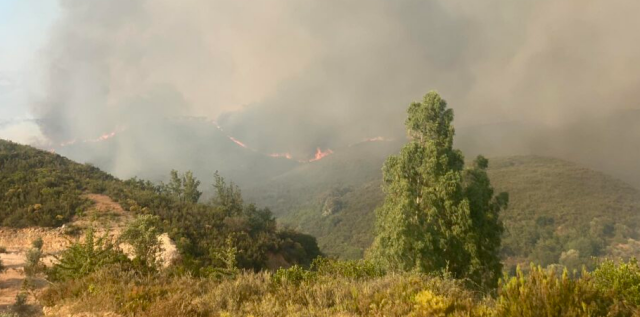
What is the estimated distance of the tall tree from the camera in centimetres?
2028

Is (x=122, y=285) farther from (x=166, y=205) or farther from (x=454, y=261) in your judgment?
(x=166, y=205)

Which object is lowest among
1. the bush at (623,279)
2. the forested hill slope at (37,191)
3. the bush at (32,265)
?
the bush at (623,279)

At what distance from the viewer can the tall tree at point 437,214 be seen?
66.5ft

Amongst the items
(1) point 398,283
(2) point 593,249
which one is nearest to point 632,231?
(2) point 593,249

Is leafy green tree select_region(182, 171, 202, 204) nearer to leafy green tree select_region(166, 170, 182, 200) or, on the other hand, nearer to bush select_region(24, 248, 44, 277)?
leafy green tree select_region(166, 170, 182, 200)

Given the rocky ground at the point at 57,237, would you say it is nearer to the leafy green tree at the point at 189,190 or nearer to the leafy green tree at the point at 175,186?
the leafy green tree at the point at 189,190

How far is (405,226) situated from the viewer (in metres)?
20.1

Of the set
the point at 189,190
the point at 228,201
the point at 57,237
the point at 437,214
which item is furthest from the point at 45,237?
the point at 228,201

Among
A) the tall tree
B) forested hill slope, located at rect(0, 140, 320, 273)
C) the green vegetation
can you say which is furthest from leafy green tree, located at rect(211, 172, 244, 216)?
the green vegetation

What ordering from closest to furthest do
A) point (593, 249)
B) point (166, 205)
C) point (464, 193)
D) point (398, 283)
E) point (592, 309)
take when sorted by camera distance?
1. point (592, 309)
2. point (398, 283)
3. point (464, 193)
4. point (166, 205)
5. point (593, 249)

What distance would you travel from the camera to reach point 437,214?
2106 cm

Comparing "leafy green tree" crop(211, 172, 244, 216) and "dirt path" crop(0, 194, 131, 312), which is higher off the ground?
"leafy green tree" crop(211, 172, 244, 216)

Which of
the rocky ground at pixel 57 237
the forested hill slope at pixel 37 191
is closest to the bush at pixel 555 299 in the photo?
the rocky ground at pixel 57 237

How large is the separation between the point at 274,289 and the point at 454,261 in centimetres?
1500
